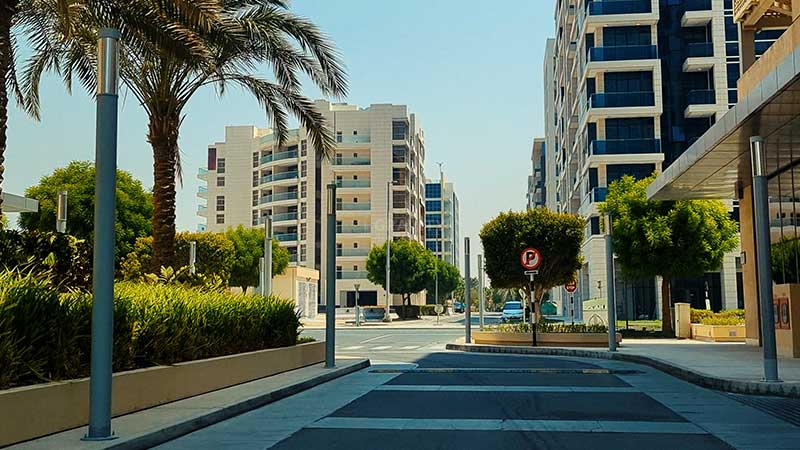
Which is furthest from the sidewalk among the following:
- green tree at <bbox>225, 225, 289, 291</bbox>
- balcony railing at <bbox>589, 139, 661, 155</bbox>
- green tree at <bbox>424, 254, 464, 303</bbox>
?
green tree at <bbox>424, 254, 464, 303</bbox>

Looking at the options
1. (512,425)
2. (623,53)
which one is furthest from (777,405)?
(623,53)

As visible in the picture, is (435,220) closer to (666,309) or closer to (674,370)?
(666,309)

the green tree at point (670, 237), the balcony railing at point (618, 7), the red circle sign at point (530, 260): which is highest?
the balcony railing at point (618, 7)

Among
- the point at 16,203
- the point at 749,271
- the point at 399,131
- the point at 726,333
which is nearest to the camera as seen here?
the point at 16,203

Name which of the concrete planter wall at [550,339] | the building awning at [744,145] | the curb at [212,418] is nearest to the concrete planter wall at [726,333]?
the concrete planter wall at [550,339]

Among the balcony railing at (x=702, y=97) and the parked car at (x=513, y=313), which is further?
the parked car at (x=513, y=313)

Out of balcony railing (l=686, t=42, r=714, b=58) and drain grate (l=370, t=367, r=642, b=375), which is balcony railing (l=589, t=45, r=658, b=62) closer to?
balcony railing (l=686, t=42, r=714, b=58)

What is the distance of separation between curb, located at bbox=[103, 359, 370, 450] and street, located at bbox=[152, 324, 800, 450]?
0.14 m

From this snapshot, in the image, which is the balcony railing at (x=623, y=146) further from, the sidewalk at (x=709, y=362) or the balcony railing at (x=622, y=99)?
the sidewalk at (x=709, y=362)

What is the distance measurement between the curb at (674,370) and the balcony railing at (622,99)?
3160 cm

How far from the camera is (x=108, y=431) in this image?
877 cm

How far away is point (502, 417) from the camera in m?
11.4

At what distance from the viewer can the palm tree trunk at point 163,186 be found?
18.1m

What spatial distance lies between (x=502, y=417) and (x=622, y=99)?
48.3 metres
